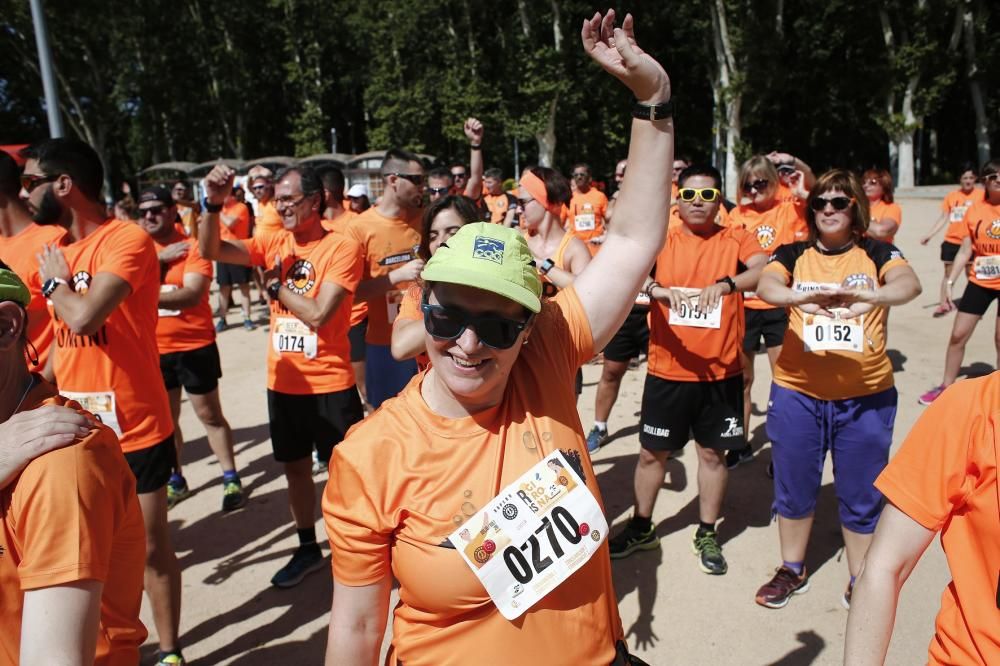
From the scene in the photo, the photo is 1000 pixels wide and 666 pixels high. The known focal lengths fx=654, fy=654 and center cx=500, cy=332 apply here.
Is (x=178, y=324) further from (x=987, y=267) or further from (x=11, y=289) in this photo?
(x=987, y=267)

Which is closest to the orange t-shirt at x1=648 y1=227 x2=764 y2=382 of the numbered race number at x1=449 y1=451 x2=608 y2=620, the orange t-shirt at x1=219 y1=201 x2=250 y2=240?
the numbered race number at x1=449 y1=451 x2=608 y2=620

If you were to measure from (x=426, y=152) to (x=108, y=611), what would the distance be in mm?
36144

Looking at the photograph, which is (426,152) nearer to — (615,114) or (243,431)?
(615,114)

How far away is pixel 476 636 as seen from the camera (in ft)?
5.24

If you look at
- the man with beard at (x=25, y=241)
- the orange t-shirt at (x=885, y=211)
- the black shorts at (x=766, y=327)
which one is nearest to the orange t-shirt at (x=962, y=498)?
the man with beard at (x=25, y=241)

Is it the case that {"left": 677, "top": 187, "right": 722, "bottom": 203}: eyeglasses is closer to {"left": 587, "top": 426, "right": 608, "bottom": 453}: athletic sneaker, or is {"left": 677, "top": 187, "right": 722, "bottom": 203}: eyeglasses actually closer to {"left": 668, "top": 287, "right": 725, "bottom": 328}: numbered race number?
{"left": 668, "top": 287, "right": 725, "bottom": 328}: numbered race number

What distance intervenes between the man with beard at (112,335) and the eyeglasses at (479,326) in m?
2.11

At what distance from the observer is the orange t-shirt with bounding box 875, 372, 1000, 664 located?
4.82ft

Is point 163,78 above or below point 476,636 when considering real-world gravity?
above

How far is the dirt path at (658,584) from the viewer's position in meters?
3.33

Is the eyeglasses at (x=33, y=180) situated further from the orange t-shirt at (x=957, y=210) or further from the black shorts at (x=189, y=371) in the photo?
the orange t-shirt at (x=957, y=210)

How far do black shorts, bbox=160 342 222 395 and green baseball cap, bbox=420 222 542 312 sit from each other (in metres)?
4.15

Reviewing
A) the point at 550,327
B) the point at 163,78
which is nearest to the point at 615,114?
Result: the point at 163,78

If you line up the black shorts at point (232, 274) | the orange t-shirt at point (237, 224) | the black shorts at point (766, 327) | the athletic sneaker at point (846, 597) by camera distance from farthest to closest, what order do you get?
the black shorts at point (232, 274) → the orange t-shirt at point (237, 224) → the black shorts at point (766, 327) → the athletic sneaker at point (846, 597)
